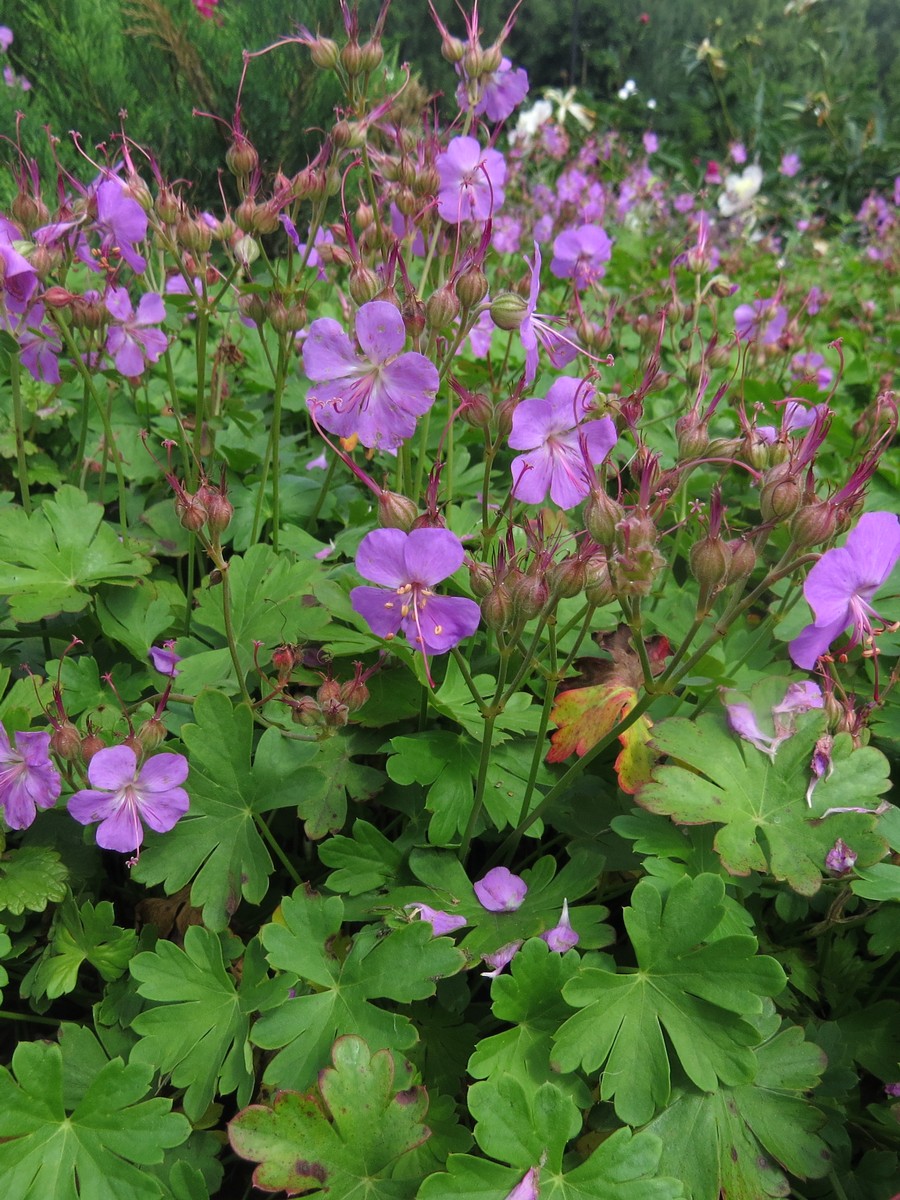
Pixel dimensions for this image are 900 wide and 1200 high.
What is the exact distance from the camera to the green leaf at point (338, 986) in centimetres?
110

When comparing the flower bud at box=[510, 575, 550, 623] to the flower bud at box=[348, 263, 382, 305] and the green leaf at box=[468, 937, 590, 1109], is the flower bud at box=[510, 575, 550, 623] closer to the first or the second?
the green leaf at box=[468, 937, 590, 1109]

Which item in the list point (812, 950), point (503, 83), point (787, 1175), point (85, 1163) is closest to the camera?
point (85, 1163)

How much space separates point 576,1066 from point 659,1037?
0.11 m

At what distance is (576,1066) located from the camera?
1.08 meters

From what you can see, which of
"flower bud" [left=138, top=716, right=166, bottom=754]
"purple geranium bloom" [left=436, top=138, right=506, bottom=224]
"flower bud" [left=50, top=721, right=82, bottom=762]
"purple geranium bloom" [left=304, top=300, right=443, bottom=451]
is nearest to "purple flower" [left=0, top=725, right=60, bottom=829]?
"flower bud" [left=50, top=721, right=82, bottom=762]

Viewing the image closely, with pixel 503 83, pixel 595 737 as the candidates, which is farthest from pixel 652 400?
pixel 595 737

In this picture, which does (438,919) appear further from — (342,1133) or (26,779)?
(26,779)

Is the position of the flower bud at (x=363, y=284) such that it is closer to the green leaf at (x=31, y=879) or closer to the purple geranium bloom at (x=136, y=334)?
the purple geranium bloom at (x=136, y=334)

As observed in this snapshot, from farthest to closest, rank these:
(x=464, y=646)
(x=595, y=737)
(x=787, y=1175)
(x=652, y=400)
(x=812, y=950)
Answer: (x=652, y=400)
(x=464, y=646)
(x=812, y=950)
(x=595, y=737)
(x=787, y=1175)

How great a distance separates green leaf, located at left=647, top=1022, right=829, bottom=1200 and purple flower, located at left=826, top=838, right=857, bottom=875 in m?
0.25

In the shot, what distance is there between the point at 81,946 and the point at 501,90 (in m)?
1.82

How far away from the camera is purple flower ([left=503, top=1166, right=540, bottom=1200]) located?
97 cm

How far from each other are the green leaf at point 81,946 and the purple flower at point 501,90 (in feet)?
5.48

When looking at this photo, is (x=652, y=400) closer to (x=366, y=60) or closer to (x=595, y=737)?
(x=366, y=60)
